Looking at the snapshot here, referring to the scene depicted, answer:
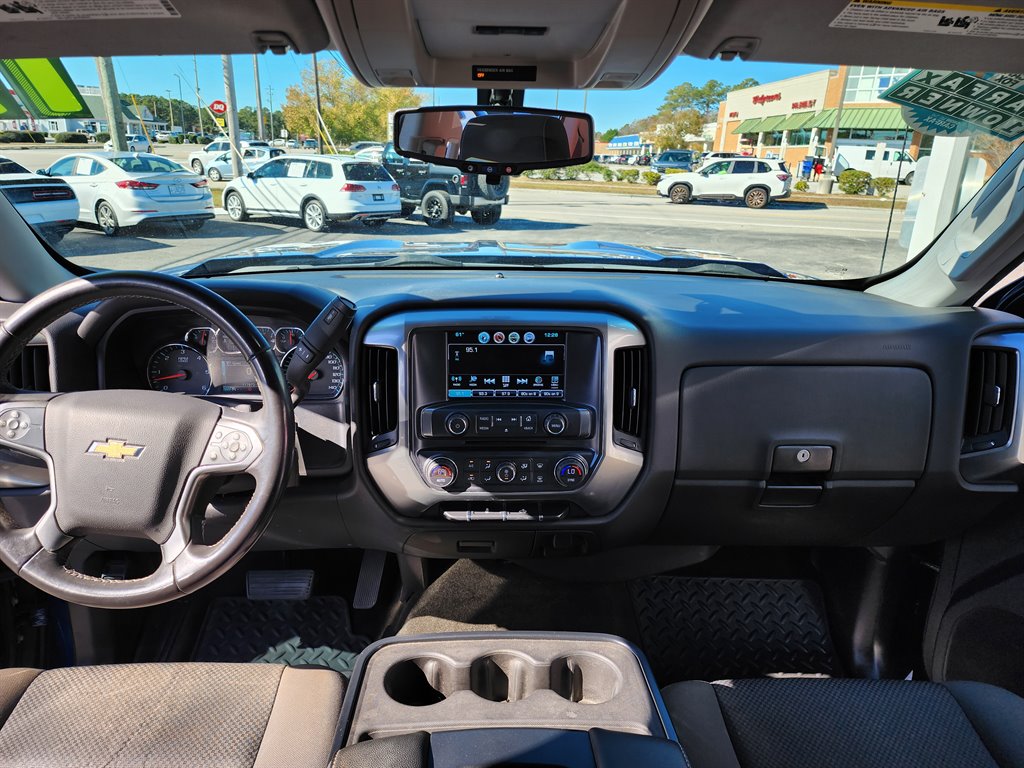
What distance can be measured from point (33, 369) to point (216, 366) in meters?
0.52

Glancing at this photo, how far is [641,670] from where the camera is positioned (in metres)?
1.90

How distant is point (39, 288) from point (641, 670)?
233cm

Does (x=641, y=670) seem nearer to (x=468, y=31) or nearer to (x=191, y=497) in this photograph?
(x=191, y=497)

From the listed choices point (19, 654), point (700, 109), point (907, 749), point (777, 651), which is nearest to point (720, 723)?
point (907, 749)

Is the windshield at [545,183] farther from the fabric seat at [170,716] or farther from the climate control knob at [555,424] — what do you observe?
the fabric seat at [170,716]

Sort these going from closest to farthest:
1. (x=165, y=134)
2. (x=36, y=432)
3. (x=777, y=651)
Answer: (x=36, y=432) < (x=165, y=134) < (x=777, y=651)

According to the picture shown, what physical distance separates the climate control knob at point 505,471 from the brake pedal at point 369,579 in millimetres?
977

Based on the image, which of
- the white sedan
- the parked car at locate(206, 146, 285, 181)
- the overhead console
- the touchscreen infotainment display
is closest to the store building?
the overhead console

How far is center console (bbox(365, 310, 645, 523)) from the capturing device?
2.32 meters

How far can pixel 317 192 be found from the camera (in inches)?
109

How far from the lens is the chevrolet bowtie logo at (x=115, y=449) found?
177 centimetres

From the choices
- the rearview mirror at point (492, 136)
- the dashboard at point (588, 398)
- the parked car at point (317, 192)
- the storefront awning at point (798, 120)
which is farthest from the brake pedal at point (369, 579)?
the storefront awning at point (798, 120)

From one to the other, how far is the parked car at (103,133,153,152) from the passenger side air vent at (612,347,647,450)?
69.6 inches

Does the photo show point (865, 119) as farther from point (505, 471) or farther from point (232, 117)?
point (232, 117)
